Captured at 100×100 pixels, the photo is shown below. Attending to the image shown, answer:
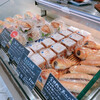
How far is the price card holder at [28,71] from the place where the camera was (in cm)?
88

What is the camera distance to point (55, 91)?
0.78 metres

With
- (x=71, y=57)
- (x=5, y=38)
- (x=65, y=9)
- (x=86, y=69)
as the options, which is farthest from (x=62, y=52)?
(x=5, y=38)

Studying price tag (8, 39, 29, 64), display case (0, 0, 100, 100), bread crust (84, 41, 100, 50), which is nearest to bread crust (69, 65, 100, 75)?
display case (0, 0, 100, 100)

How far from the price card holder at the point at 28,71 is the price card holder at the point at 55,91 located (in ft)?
0.39

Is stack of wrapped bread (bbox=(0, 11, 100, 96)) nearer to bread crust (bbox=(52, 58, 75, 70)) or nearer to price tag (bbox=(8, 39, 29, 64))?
bread crust (bbox=(52, 58, 75, 70))

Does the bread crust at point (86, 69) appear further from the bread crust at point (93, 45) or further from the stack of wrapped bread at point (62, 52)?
the bread crust at point (93, 45)

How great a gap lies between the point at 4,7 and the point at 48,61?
177 centimetres

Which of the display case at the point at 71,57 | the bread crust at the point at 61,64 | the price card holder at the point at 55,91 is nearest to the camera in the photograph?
the price card holder at the point at 55,91

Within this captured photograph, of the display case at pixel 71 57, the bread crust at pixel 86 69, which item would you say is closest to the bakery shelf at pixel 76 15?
the display case at pixel 71 57

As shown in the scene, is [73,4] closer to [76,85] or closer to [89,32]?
[89,32]

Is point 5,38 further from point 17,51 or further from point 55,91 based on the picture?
point 55,91

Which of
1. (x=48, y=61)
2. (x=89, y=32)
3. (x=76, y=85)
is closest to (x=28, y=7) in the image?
(x=89, y=32)

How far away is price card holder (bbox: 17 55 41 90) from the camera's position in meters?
0.88

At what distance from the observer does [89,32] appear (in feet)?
5.94
